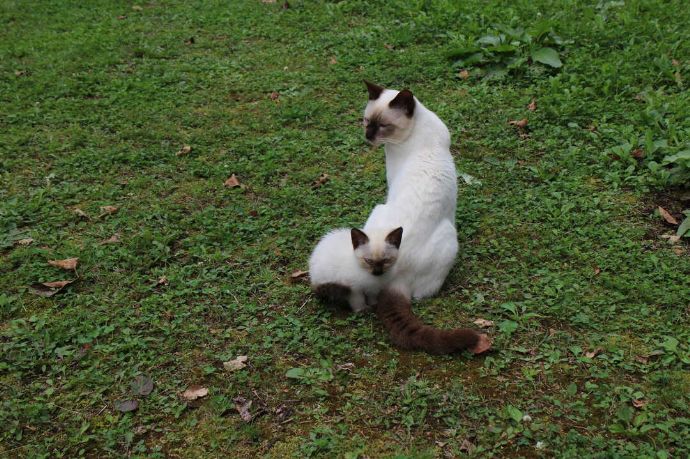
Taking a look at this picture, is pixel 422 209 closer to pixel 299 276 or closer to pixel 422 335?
pixel 422 335

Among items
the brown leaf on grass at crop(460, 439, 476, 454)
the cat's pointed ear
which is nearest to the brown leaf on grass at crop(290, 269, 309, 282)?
the cat's pointed ear

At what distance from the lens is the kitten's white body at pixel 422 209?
377cm

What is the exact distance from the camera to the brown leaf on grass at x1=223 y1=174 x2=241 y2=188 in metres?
5.32

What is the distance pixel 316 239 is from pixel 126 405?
1881mm

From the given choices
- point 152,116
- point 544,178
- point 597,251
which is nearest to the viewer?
point 597,251

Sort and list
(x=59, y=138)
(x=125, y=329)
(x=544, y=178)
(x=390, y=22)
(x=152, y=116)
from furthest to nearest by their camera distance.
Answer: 1. (x=390, y=22)
2. (x=152, y=116)
3. (x=59, y=138)
4. (x=544, y=178)
5. (x=125, y=329)

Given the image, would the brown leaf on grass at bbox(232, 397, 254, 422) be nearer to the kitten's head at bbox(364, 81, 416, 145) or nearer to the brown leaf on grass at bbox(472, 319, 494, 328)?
the brown leaf on grass at bbox(472, 319, 494, 328)

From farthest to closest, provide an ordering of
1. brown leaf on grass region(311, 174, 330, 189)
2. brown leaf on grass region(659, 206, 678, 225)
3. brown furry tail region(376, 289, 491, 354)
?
brown leaf on grass region(311, 174, 330, 189) → brown leaf on grass region(659, 206, 678, 225) → brown furry tail region(376, 289, 491, 354)

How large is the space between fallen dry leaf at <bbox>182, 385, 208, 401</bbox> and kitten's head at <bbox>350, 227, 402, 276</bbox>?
3.77 feet

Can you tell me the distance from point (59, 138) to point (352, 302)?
392cm

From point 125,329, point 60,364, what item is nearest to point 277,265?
point 125,329

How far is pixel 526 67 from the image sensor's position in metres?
6.64

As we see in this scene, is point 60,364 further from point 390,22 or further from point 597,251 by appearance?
point 390,22

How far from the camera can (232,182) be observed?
5.35 m
